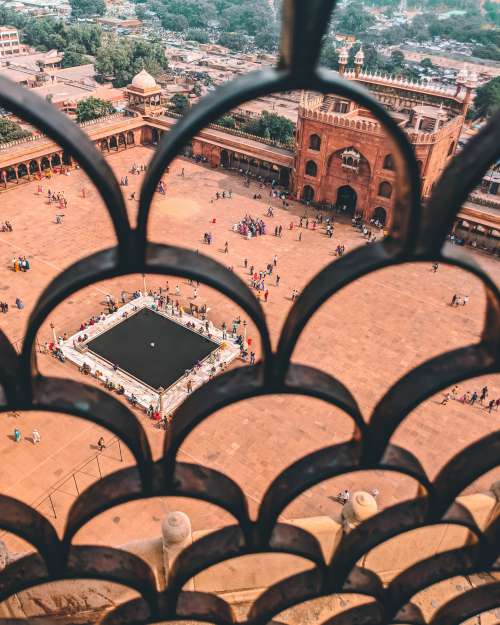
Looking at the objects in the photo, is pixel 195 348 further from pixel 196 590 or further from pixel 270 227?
pixel 196 590

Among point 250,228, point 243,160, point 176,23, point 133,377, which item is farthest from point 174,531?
point 176,23

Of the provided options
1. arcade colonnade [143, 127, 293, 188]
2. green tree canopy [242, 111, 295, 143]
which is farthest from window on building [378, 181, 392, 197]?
green tree canopy [242, 111, 295, 143]

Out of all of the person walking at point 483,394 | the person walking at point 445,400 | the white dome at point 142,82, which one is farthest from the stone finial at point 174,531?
the white dome at point 142,82

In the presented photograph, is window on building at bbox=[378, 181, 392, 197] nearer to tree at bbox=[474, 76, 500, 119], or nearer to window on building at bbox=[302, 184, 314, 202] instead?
window on building at bbox=[302, 184, 314, 202]

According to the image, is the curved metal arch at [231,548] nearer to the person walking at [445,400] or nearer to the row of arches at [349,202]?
the person walking at [445,400]

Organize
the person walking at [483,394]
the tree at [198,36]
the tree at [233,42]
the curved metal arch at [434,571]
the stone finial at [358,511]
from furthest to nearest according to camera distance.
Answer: the tree at [198,36] < the tree at [233,42] < the person walking at [483,394] < the stone finial at [358,511] < the curved metal arch at [434,571]

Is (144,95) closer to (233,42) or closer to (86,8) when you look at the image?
(233,42)
